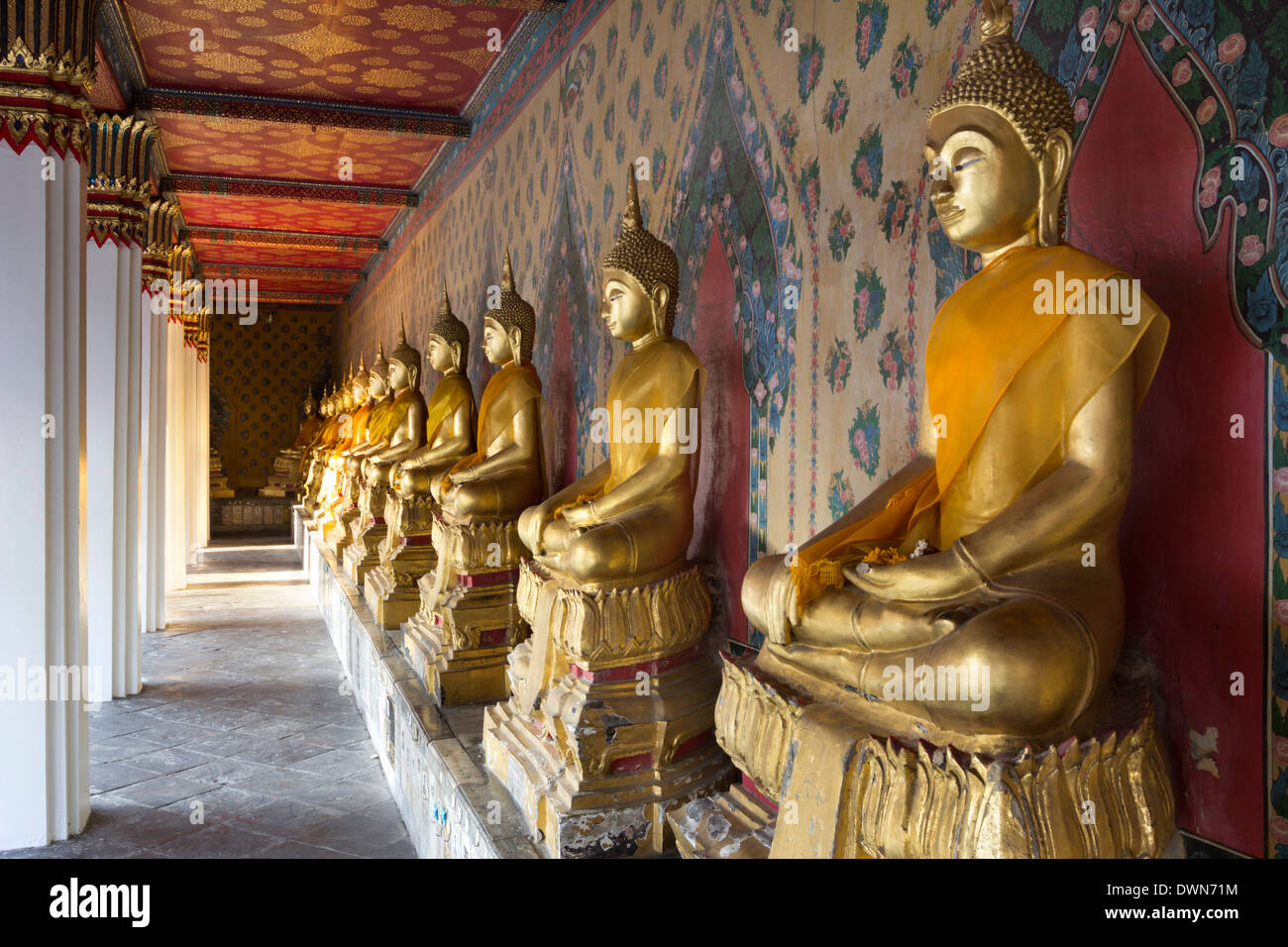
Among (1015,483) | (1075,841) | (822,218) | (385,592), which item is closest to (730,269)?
(822,218)

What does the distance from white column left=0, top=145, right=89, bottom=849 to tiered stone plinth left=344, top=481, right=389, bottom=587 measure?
3180 mm

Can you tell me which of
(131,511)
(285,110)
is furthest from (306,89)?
(131,511)

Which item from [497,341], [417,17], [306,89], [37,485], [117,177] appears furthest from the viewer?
[306,89]

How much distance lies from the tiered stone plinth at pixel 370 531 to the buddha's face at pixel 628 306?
13.5 ft

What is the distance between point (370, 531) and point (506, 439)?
111 inches

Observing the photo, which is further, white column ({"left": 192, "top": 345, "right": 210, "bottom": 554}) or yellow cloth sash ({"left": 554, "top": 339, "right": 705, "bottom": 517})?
white column ({"left": 192, "top": 345, "right": 210, "bottom": 554})

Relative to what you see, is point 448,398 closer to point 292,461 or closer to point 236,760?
point 236,760

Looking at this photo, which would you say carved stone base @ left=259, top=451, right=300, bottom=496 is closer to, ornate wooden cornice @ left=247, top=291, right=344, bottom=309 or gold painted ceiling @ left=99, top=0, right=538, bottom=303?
ornate wooden cornice @ left=247, top=291, right=344, bottom=309

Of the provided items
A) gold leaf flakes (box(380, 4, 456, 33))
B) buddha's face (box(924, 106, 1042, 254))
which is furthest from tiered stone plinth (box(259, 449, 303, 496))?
buddha's face (box(924, 106, 1042, 254))

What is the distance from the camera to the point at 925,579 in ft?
5.16

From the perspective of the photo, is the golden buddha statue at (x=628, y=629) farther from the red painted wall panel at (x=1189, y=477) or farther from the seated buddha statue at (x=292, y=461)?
the seated buddha statue at (x=292, y=461)

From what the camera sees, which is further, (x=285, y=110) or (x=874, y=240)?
(x=285, y=110)

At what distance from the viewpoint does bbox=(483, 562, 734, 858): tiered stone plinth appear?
9.12ft

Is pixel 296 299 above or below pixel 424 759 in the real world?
above
